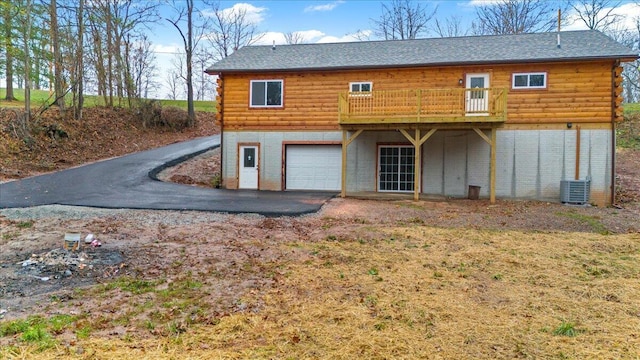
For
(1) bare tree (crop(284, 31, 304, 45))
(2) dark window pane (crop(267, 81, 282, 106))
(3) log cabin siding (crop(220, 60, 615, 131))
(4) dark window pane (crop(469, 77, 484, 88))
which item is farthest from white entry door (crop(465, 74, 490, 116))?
(1) bare tree (crop(284, 31, 304, 45))

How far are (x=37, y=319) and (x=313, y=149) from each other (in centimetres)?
1254

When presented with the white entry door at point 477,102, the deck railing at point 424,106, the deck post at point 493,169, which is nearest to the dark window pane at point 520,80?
the deck railing at point 424,106

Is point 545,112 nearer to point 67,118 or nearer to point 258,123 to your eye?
point 258,123

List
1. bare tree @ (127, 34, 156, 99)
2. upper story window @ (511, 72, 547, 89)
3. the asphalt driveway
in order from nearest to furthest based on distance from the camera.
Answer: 1. the asphalt driveway
2. upper story window @ (511, 72, 547, 89)
3. bare tree @ (127, 34, 156, 99)

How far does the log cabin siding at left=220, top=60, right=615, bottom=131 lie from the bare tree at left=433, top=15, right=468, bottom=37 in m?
23.5

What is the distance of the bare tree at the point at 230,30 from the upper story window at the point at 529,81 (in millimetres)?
27526

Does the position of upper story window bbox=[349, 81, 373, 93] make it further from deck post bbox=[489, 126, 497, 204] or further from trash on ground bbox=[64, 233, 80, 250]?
trash on ground bbox=[64, 233, 80, 250]

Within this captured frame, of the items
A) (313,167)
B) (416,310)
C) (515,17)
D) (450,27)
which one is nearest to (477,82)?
(313,167)

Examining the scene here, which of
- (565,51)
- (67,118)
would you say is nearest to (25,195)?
(67,118)

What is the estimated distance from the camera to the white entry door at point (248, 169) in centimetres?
1647

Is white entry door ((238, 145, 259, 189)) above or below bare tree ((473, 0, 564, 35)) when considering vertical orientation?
below

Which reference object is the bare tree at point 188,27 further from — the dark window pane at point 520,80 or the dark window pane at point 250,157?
the dark window pane at point 520,80

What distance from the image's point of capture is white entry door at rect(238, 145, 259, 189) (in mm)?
16469

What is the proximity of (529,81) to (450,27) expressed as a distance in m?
24.8
